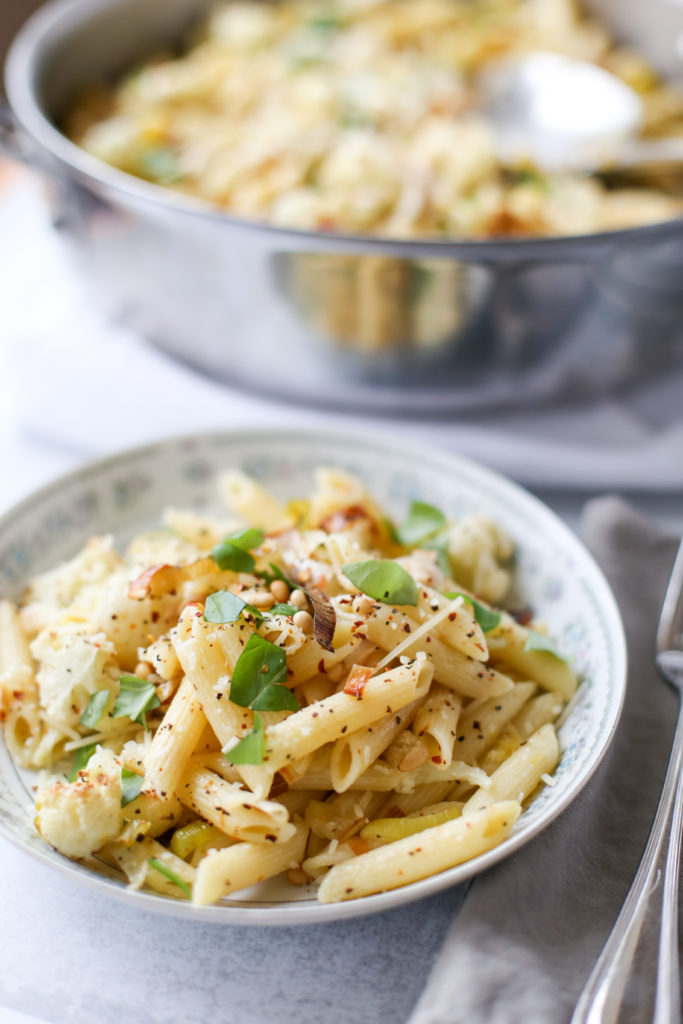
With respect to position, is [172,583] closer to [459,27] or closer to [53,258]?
[53,258]

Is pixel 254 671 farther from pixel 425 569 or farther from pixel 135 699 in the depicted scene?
pixel 425 569

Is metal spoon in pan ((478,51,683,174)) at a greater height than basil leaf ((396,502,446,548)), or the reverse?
metal spoon in pan ((478,51,683,174))

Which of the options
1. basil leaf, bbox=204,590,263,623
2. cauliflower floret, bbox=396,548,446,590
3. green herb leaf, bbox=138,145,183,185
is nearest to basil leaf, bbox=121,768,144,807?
basil leaf, bbox=204,590,263,623

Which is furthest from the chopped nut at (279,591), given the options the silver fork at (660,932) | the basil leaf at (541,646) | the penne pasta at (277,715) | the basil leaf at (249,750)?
the silver fork at (660,932)

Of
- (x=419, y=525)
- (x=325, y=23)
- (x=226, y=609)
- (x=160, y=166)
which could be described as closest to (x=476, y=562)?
(x=419, y=525)

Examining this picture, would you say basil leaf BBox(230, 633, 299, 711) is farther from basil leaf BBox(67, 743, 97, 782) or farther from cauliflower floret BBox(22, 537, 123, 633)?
cauliflower floret BBox(22, 537, 123, 633)

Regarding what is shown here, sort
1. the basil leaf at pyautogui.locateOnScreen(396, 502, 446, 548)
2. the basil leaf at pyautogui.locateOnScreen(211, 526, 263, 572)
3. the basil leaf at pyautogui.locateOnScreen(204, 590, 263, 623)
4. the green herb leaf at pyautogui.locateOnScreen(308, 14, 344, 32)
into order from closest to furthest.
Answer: the basil leaf at pyautogui.locateOnScreen(204, 590, 263, 623)
the basil leaf at pyautogui.locateOnScreen(211, 526, 263, 572)
the basil leaf at pyautogui.locateOnScreen(396, 502, 446, 548)
the green herb leaf at pyautogui.locateOnScreen(308, 14, 344, 32)
